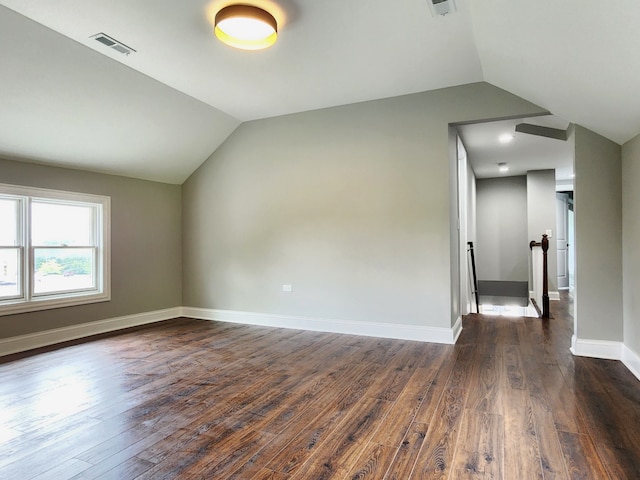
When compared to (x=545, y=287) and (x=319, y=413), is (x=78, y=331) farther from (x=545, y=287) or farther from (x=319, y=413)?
(x=545, y=287)

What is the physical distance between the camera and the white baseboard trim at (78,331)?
161 inches

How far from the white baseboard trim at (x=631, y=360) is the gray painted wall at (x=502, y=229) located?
5.75 metres

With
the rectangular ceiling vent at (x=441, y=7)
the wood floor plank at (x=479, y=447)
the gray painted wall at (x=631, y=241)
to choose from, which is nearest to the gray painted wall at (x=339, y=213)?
the gray painted wall at (x=631, y=241)

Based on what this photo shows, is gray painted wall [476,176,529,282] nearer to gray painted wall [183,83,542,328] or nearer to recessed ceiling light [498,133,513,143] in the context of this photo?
recessed ceiling light [498,133,513,143]

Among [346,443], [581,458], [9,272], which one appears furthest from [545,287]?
[9,272]

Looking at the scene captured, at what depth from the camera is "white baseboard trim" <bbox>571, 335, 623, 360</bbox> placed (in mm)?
3610

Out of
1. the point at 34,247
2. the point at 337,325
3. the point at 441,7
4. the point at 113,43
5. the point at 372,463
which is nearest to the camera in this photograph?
the point at 372,463

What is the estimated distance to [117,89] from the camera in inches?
154

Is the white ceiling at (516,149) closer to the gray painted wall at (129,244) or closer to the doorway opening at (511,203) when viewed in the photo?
the doorway opening at (511,203)

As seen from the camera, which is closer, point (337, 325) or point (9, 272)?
point (9, 272)

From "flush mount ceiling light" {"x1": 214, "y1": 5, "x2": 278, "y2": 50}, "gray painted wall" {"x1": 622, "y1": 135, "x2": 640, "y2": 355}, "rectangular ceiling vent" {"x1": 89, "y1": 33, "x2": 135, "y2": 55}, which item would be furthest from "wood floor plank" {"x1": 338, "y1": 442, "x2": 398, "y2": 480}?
"rectangular ceiling vent" {"x1": 89, "y1": 33, "x2": 135, "y2": 55}

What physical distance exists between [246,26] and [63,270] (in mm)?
3902

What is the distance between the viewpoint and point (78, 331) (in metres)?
4.73

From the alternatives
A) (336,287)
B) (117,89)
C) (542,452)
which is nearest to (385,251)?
(336,287)
